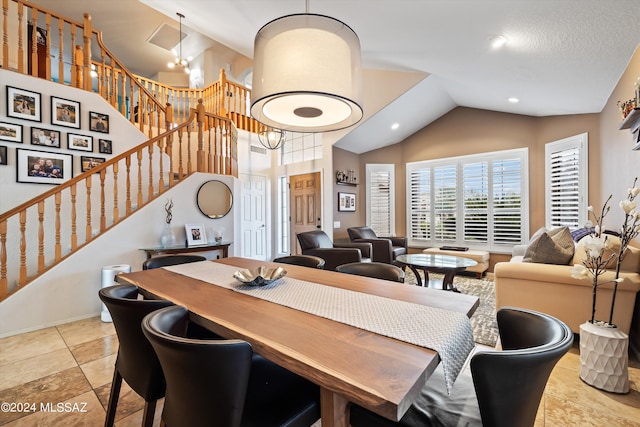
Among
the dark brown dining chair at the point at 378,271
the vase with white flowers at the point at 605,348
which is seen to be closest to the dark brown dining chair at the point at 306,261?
the dark brown dining chair at the point at 378,271

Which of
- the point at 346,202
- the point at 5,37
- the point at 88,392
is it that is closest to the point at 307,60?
the point at 88,392

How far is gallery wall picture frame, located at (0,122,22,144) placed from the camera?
10.2 feet

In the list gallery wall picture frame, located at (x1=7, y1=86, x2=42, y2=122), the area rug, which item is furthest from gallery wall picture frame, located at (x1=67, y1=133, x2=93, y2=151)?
the area rug

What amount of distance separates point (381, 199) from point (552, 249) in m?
3.81

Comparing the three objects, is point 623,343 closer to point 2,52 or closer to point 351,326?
point 351,326

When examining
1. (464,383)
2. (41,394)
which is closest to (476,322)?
(464,383)

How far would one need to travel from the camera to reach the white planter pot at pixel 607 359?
1.84m

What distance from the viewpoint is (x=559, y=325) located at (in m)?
0.96

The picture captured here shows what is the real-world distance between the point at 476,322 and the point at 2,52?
19.9 feet

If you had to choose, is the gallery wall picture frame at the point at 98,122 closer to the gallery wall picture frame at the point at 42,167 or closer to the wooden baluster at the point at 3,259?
the gallery wall picture frame at the point at 42,167

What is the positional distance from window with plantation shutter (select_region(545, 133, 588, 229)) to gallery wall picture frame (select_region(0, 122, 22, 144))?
23.5 ft

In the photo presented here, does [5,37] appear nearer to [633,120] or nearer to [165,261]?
[165,261]

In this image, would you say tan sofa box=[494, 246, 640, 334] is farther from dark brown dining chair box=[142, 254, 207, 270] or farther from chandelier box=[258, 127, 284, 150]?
chandelier box=[258, 127, 284, 150]

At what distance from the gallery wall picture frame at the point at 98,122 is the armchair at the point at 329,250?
3082 mm
